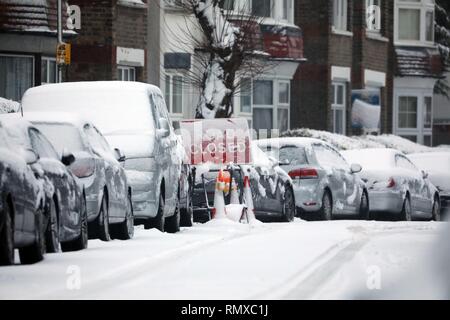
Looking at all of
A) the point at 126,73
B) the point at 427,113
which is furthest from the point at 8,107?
the point at 427,113

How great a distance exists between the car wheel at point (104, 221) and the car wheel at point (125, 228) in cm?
77

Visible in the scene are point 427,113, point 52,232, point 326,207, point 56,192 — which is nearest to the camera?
point 52,232

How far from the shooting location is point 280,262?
52.0 ft

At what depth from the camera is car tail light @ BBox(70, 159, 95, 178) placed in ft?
61.1

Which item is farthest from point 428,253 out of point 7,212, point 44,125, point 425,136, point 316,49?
point 425,136

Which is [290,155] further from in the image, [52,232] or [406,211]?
[52,232]

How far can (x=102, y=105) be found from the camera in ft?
73.1

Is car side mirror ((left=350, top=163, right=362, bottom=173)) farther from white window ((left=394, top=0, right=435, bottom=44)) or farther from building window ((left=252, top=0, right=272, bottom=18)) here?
white window ((left=394, top=0, right=435, bottom=44))

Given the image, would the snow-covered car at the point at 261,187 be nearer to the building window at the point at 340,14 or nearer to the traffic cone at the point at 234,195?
the traffic cone at the point at 234,195

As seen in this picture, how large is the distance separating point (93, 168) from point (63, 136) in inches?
25.4

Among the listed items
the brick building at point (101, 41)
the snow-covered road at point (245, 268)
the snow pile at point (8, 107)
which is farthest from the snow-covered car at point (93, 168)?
the brick building at point (101, 41)

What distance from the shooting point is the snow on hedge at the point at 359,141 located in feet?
142
